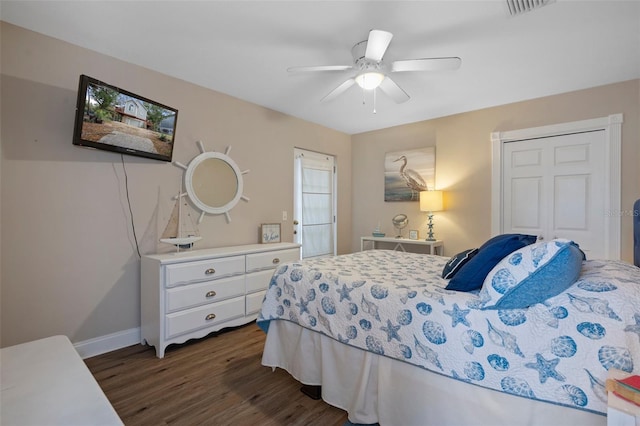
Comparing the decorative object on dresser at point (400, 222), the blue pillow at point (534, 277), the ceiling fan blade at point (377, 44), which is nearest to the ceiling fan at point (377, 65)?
the ceiling fan blade at point (377, 44)

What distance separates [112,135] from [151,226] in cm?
88

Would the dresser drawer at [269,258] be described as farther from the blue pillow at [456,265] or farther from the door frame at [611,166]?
the door frame at [611,166]

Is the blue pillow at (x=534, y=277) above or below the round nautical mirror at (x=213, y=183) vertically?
below

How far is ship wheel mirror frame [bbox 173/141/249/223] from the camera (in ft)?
10.1

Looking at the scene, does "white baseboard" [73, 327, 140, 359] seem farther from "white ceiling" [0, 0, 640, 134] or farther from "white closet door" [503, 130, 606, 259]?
"white closet door" [503, 130, 606, 259]

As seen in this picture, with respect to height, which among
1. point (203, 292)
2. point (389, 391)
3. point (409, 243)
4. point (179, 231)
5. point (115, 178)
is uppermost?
point (115, 178)

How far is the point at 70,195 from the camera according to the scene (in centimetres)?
237

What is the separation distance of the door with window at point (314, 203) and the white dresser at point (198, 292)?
4.15 ft

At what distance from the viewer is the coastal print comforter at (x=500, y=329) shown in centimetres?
115

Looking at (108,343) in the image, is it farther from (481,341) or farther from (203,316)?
(481,341)

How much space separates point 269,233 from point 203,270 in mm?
1166

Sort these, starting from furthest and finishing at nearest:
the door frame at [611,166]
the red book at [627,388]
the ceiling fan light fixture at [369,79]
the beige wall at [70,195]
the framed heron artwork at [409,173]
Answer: the framed heron artwork at [409,173]
the door frame at [611,166]
the ceiling fan light fixture at [369,79]
the beige wall at [70,195]
the red book at [627,388]

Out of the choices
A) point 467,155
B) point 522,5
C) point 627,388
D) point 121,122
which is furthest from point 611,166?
point 121,122

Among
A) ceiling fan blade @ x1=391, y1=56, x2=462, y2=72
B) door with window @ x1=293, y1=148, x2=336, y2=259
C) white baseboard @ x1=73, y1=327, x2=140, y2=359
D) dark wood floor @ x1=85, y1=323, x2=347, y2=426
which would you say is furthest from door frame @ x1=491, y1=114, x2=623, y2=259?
white baseboard @ x1=73, y1=327, x2=140, y2=359
